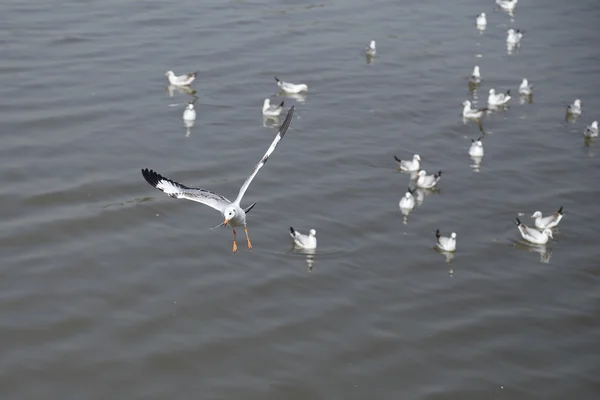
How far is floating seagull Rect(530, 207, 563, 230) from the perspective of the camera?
18719mm

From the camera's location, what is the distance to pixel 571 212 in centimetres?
1973

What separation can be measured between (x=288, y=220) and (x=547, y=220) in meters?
4.85

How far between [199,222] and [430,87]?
9802 millimetres

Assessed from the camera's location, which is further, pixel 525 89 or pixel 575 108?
pixel 525 89

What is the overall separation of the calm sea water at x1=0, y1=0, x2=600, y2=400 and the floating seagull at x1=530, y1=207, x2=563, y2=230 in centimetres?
32

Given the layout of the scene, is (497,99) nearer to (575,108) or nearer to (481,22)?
(575,108)

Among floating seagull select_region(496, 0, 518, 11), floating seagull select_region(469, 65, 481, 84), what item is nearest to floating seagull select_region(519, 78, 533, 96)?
floating seagull select_region(469, 65, 481, 84)

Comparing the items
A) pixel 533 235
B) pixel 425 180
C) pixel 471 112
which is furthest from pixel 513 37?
pixel 533 235

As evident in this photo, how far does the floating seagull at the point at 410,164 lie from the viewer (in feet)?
67.8

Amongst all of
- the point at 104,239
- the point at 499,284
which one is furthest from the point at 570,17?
the point at 104,239

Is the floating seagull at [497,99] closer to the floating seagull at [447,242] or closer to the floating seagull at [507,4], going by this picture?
the floating seagull at [447,242]

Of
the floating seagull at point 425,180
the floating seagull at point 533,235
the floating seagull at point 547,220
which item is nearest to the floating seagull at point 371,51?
the floating seagull at point 425,180

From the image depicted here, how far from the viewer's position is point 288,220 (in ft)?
61.6

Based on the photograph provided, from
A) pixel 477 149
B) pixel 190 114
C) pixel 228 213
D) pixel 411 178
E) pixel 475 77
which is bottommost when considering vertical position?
pixel 411 178
